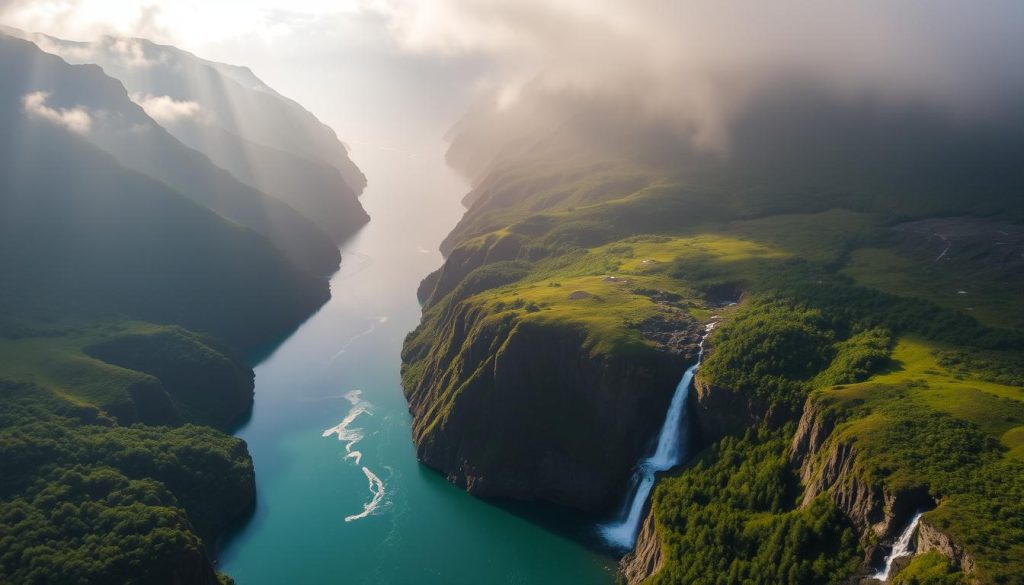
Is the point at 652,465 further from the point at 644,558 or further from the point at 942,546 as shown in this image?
the point at 942,546

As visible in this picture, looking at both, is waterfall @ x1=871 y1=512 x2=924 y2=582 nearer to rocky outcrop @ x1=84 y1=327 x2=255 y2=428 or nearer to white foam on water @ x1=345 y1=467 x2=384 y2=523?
white foam on water @ x1=345 y1=467 x2=384 y2=523

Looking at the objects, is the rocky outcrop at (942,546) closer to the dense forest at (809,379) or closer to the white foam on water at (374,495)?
the dense forest at (809,379)

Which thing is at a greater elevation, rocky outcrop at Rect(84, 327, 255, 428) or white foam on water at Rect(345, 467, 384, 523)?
rocky outcrop at Rect(84, 327, 255, 428)

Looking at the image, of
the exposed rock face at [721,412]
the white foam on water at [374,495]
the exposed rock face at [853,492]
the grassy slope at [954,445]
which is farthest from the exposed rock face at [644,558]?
the white foam on water at [374,495]

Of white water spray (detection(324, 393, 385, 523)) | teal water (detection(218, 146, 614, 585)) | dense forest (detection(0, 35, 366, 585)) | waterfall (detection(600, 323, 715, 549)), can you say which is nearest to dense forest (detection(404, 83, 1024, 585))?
waterfall (detection(600, 323, 715, 549))

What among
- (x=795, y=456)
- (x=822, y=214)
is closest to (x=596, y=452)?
(x=795, y=456)

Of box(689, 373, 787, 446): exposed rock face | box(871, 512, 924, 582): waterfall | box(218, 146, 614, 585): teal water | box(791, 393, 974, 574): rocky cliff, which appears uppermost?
box(689, 373, 787, 446): exposed rock face
